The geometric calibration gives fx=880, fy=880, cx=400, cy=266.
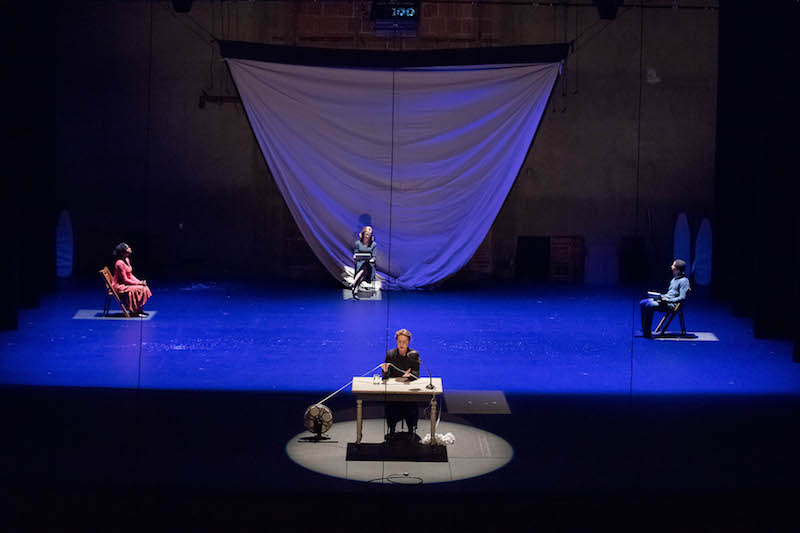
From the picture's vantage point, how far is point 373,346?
816cm

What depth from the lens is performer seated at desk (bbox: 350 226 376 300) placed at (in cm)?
1084

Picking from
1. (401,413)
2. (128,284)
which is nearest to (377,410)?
(401,413)

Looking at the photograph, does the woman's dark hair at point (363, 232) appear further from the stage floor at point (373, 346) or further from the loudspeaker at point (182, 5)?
the loudspeaker at point (182, 5)

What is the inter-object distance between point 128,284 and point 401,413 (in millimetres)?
5163

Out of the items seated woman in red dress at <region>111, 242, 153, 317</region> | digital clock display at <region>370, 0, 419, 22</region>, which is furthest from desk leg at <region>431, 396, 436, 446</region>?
digital clock display at <region>370, 0, 419, 22</region>

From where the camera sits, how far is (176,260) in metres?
13.9

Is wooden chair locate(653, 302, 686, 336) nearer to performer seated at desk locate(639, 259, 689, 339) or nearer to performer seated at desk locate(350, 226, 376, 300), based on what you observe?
performer seated at desk locate(639, 259, 689, 339)

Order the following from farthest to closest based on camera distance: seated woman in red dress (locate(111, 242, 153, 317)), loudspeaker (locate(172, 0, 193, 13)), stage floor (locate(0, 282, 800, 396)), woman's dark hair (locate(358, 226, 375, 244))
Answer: loudspeaker (locate(172, 0, 193, 13)) → woman's dark hair (locate(358, 226, 375, 244)) → seated woman in red dress (locate(111, 242, 153, 317)) → stage floor (locate(0, 282, 800, 396))

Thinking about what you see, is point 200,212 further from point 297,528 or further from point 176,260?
point 297,528

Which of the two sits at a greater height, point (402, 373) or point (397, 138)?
point (397, 138)

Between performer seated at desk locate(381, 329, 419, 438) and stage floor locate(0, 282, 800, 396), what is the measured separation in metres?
1.42

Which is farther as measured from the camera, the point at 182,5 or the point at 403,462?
the point at 182,5

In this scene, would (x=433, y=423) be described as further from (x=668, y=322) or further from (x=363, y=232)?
(x=363, y=232)

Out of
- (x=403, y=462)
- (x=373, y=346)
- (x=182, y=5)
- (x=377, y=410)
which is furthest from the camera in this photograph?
(x=182, y=5)
